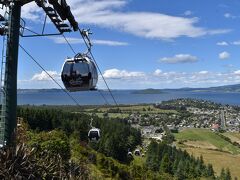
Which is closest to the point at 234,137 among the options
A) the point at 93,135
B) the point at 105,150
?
the point at 105,150

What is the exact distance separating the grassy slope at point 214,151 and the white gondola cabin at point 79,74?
105722mm

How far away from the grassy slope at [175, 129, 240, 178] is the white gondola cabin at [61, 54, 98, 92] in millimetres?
105722

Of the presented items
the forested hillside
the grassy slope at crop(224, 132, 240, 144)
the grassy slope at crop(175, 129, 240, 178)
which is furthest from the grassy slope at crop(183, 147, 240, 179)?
the grassy slope at crop(224, 132, 240, 144)

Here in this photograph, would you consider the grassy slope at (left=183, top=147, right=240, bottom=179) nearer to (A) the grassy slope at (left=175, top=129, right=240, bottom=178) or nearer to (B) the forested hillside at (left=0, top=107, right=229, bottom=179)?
(A) the grassy slope at (left=175, top=129, right=240, bottom=178)

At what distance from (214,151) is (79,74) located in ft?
449

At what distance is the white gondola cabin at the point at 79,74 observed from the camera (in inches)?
640

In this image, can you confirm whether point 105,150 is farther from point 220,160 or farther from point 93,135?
point 93,135

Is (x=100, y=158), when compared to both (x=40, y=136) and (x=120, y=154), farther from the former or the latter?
(x=120, y=154)

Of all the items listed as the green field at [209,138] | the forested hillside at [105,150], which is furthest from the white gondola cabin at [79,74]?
the green field at [209,138]

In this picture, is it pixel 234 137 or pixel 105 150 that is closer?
pixel 105 150

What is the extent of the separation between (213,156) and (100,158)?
254 ft

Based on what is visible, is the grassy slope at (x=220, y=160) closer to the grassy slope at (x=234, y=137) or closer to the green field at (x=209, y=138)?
the green field at (x=209, y=138)

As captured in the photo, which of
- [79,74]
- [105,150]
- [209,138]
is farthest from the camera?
[209,138]

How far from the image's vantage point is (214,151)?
147 meters
